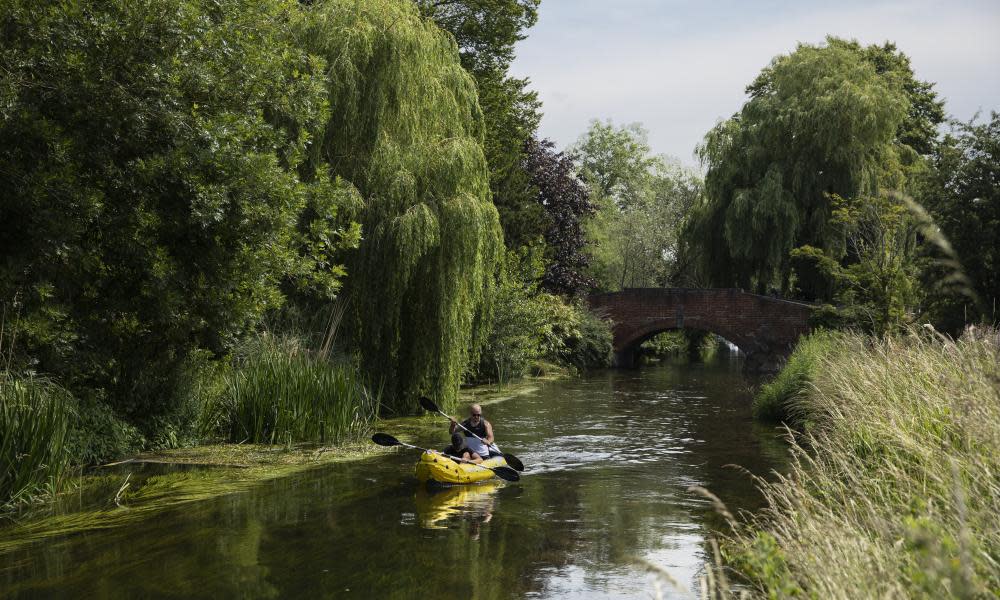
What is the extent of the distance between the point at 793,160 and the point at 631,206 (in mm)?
22501

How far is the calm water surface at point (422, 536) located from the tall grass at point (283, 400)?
1.32m

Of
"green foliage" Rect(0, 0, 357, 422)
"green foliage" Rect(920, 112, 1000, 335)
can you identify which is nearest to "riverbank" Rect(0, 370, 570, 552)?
"green foliage" Rect(0, 0, 357, 422)

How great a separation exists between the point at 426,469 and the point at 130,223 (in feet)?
15.5

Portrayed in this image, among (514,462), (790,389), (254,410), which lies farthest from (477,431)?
(790,389)

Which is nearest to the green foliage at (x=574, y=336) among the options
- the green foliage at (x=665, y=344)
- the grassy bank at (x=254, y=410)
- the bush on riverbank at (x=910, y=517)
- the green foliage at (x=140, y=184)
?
the green foliage at (x=665, y=344)

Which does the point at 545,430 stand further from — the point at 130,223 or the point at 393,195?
the point at 130,223

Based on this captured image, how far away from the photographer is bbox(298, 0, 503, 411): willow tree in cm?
1617

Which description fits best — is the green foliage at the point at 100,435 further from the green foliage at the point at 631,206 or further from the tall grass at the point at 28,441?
the green foliage at the point at 631,206

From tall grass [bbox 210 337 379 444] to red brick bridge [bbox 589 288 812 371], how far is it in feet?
68.3

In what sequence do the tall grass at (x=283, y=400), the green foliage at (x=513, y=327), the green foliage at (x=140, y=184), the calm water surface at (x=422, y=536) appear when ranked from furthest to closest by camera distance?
the green foliage at (x=513, y=327), the tall grass at (x=283, y=400), the green foliage at (x=140, y=184), the calm water surface at (x=422, y=536)

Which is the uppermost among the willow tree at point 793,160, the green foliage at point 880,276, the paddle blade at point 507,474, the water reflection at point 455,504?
the willow tree at point 793,160

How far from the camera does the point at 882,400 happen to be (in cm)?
841

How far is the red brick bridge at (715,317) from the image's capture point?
32875 millimetres

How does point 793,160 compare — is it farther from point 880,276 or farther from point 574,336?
point 880,276
